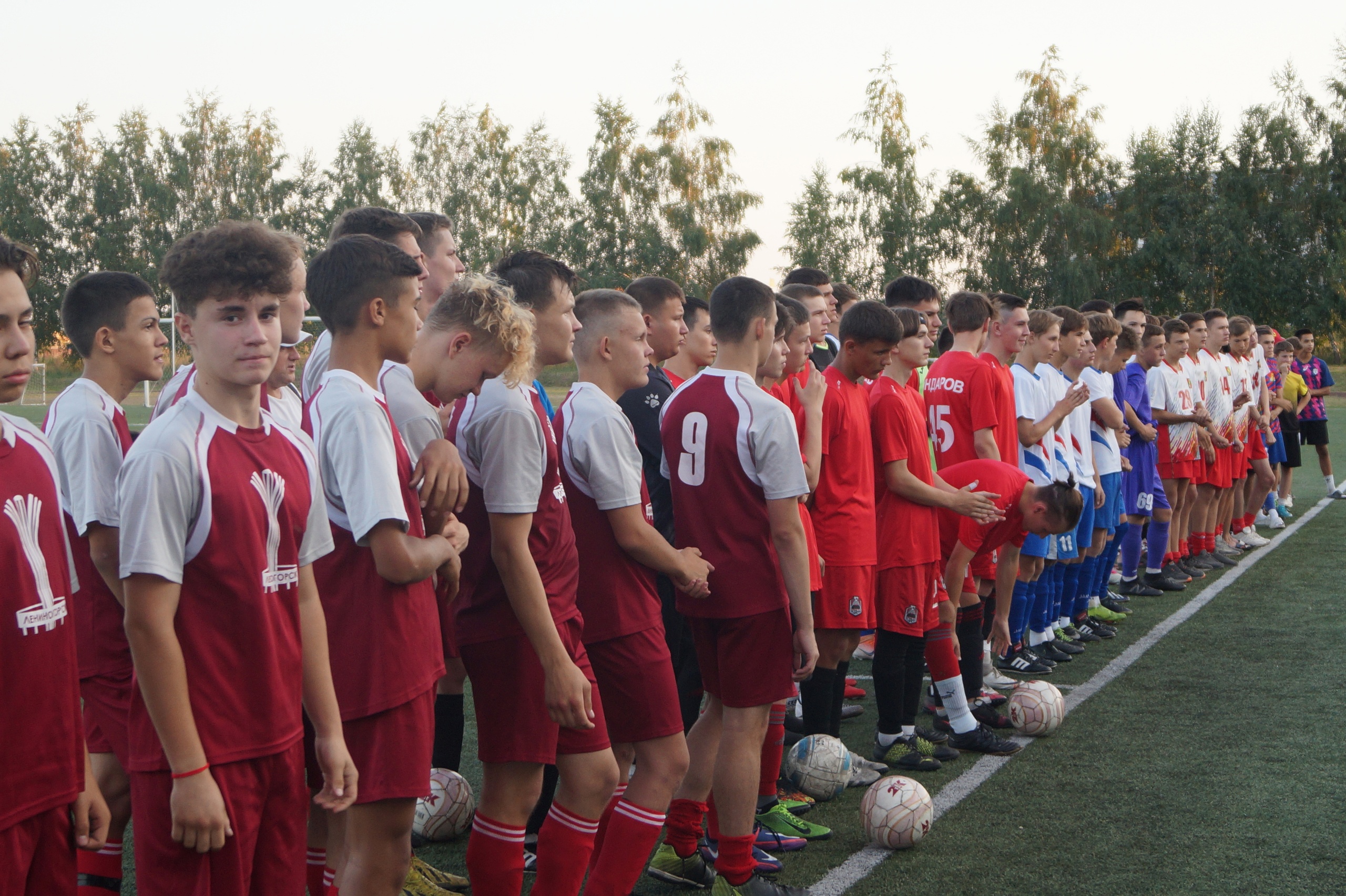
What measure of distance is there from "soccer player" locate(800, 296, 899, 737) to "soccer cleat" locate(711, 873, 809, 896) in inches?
46.6

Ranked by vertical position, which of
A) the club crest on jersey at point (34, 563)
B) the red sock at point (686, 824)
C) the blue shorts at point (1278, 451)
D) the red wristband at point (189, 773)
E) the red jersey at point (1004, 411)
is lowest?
the red sock at point (686, 824)

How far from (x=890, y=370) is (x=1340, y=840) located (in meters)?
2.57

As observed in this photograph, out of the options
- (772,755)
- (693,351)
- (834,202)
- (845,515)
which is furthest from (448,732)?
(834,202)

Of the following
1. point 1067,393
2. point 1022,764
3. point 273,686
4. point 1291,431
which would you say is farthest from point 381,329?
point 1291,431

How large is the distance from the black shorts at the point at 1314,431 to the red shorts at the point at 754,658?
1316cm

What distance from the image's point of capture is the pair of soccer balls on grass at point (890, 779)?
3963 mm

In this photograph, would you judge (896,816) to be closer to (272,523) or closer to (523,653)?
(523,653)

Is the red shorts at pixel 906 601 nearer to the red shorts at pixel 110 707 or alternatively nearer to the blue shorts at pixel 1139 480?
the red shorts at pixel 110 707

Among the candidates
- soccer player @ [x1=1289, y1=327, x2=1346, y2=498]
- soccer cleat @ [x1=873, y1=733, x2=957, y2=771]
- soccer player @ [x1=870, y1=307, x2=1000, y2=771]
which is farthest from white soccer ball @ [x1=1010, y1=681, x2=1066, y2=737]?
soccer player @ [x1=1289, y1=327, x2=1346, y2=498]

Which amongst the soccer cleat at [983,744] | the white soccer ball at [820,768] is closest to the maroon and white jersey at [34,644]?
the white soccer ball at [820,768]

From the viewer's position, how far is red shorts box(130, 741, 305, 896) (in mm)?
2027

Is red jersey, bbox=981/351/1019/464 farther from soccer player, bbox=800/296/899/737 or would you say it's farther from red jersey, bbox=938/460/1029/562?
soccer player, bbox=800/296/899/737

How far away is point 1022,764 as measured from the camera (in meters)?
4.95

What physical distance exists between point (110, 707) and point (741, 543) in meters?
1.90
